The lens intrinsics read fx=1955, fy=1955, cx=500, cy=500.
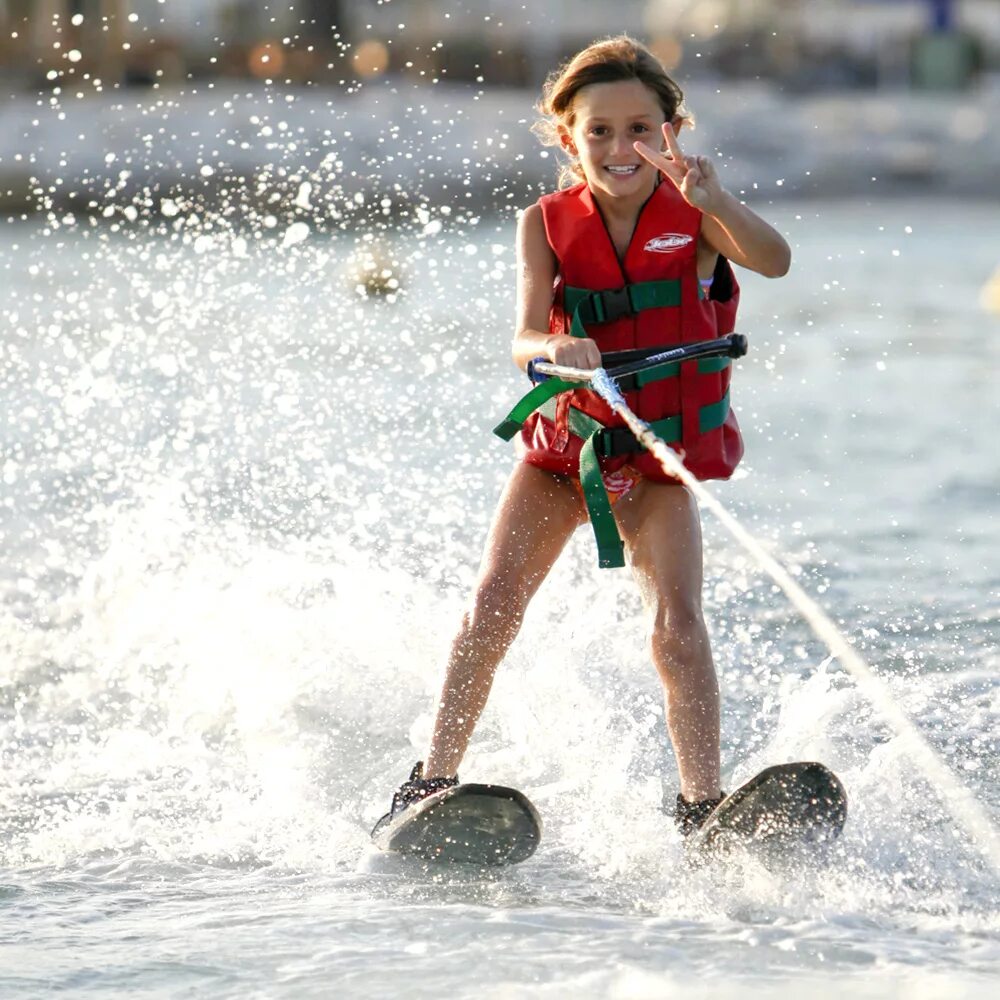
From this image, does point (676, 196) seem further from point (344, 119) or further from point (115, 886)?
point (344, 119)

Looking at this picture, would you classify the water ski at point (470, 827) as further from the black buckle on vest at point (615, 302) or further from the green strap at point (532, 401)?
the black buckle on vest at point (615, 302)

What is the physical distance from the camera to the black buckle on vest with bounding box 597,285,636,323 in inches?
167

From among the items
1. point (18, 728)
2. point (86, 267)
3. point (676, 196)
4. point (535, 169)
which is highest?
point (535, 169)

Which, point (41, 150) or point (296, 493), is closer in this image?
point (296, 493)

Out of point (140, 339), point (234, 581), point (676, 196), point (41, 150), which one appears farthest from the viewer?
point (41, 150)

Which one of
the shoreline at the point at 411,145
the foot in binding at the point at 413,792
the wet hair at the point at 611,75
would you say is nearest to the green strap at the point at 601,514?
the foot in binding at the point at 413,792

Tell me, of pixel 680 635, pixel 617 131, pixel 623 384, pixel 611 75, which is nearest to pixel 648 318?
pixel 623 384

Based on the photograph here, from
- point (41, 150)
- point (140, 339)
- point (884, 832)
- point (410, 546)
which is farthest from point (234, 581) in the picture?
point (41, 150)

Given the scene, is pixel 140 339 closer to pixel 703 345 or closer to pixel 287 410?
pixel 287 410

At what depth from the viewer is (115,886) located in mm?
4109

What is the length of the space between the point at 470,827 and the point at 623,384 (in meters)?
1.00

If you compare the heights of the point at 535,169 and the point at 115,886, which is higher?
the point at 535,169

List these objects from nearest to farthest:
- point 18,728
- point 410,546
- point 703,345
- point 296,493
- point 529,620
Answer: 1. point 703,345
2. point 18,728
3. point 529,620
4. point 410,546
5. point 296,493

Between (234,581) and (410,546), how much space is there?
73 centimetres
